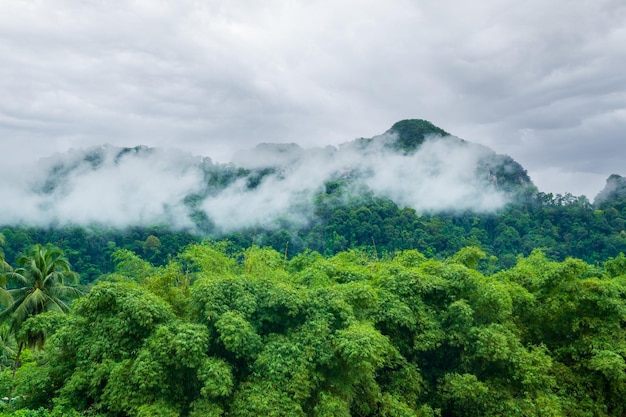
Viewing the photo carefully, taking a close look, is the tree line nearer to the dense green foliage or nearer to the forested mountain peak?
the forested mountain peak

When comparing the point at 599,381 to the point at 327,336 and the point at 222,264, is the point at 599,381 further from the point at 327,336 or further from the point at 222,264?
the point at 222,264

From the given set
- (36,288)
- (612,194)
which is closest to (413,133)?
(612,194)

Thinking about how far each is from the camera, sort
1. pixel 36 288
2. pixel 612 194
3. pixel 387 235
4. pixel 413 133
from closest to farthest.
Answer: pixel 36 288 < pixel 387 235 < pixel 612 194 < pixel 413 133

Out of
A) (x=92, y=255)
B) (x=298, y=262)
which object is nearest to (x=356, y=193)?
(x=92, y=255)

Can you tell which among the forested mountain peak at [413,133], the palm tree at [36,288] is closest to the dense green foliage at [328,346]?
the palm tree at [36,288]

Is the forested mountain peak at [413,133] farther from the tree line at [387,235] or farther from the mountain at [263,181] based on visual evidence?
the tree line at [387,235]

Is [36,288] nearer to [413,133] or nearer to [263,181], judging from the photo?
[263,181]
